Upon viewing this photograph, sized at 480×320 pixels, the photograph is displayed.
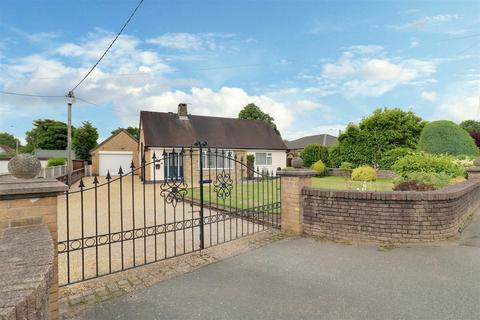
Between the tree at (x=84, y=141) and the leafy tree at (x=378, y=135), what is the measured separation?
35.0 meters

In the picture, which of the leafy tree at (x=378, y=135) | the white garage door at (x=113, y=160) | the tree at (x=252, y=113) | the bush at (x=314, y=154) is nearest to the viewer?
the leafy tree at (x=378, y=135)

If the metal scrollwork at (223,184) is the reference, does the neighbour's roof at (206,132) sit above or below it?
above

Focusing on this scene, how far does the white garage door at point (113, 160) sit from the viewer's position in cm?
2950

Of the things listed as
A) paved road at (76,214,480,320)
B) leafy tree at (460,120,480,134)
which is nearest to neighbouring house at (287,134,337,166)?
leafy tree at (460,120,480,134)

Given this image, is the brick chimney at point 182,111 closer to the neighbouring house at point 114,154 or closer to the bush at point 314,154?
the neighbouring house at point 114,154

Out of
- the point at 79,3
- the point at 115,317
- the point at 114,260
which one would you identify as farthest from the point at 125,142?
the point at 115,317

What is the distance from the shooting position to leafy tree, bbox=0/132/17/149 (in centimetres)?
8772

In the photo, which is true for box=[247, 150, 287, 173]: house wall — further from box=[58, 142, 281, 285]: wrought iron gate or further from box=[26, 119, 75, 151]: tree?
box=[26, 119, 75, 151]: tree

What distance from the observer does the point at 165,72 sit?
13.6m

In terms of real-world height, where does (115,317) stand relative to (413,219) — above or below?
below

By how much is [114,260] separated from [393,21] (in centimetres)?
1015

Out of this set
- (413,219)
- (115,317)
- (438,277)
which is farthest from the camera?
(413,219)

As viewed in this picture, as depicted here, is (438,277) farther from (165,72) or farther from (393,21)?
(165,72)

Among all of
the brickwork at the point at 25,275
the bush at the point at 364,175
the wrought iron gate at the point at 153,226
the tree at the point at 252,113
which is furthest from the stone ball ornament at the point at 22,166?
the tree at the point at 252,113
